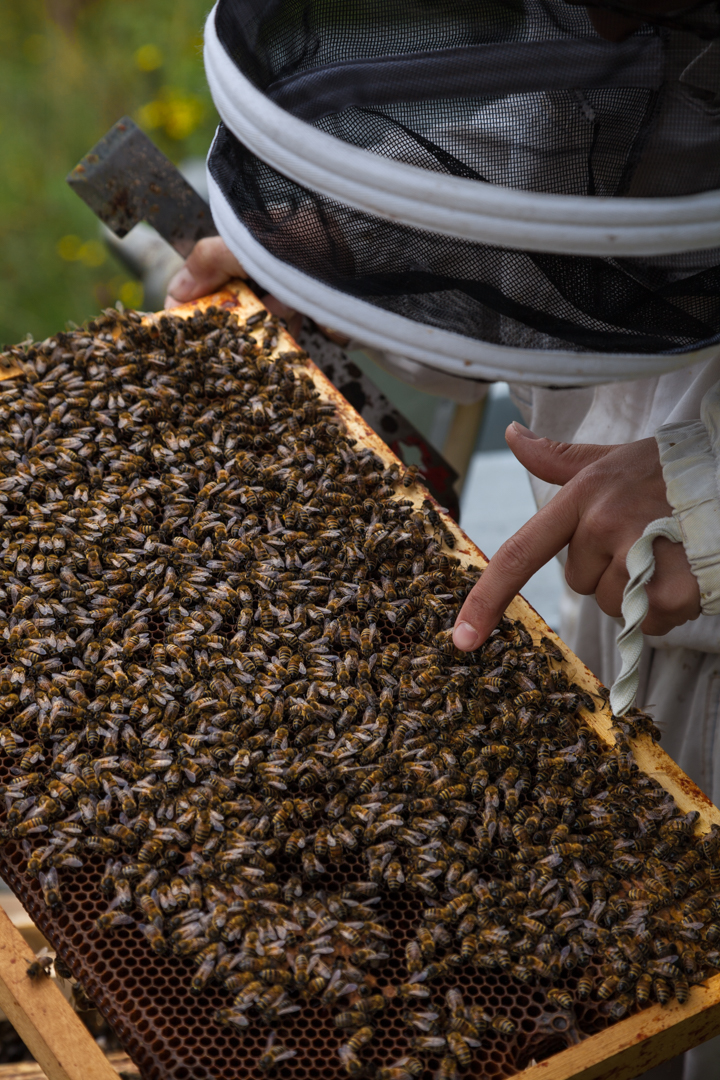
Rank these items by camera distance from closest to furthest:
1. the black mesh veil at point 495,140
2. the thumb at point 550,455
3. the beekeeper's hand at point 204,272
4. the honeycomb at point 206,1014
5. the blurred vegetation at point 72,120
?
the black mesh veil at point 495,140
the honeycomb at point 206,1014
the thumb at point 550,455
the beekeeper's hand at point 204,272
the blurred vegetation at point 72,120

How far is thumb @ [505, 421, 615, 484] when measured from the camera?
261 centimetres

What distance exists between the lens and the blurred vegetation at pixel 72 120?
7074mm

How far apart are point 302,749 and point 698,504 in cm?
118

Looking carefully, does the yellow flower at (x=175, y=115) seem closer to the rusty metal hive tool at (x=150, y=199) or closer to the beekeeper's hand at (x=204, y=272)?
the rusty metal hive tool at (x=150, y=199)

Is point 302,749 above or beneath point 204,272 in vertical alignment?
beneath

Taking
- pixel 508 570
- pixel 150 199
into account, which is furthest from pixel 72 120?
pixel 508 570

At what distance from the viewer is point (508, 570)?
2.32m

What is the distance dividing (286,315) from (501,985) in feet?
9.26

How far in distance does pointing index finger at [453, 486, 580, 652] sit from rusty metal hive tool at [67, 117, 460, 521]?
1020mm

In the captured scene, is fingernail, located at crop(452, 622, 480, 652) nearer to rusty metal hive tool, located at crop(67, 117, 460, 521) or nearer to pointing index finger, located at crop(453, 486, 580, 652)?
pointing index finger, located at crop(453, 486, 580, 652)

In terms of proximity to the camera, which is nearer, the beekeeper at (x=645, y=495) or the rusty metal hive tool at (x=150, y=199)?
the beekeeper at (x=645, y=495)

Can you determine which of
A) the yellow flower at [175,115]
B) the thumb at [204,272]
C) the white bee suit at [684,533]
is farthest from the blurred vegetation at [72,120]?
the white bee suit at [684,533]

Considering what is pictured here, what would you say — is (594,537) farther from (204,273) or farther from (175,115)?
(175,115)

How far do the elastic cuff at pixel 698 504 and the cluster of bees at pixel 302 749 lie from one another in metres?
0.49
